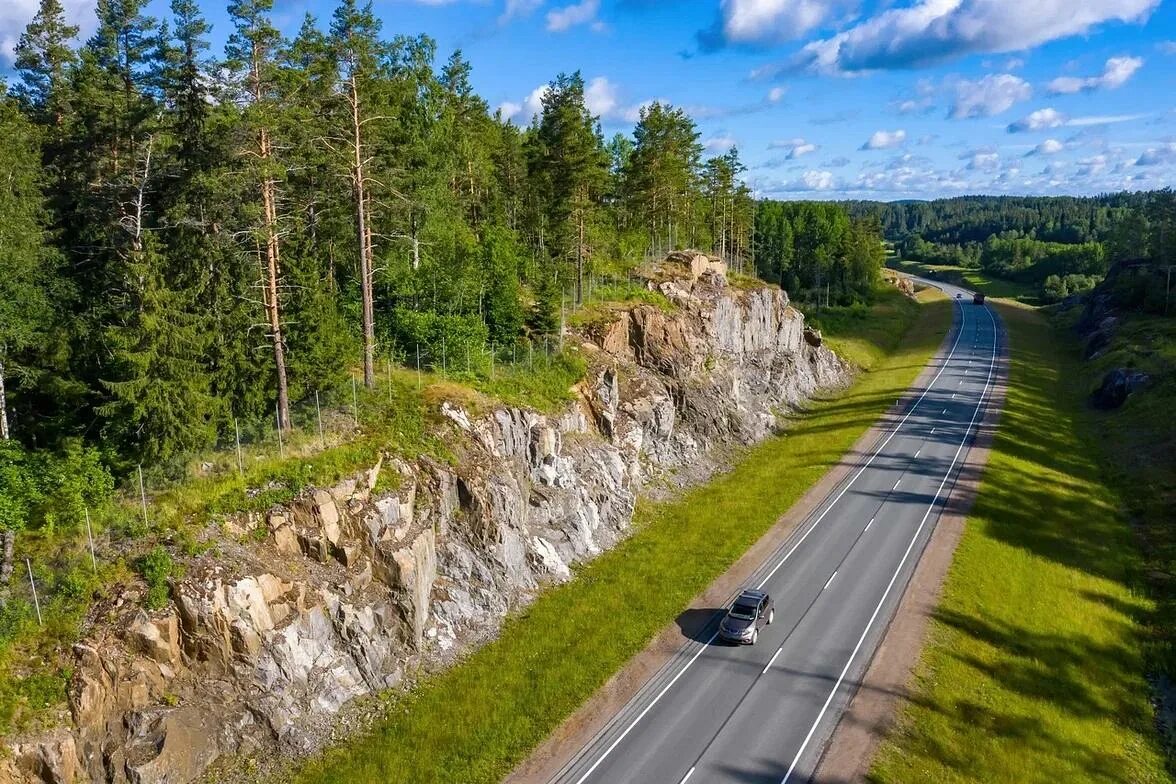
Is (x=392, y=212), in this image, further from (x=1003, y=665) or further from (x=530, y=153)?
(x=1003, y=665)

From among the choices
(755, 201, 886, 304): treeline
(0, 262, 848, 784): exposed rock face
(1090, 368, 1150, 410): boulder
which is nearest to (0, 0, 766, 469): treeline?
(0, 262, 848, 784): exposed rock face

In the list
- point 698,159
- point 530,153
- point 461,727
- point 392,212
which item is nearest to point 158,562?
point 461,727

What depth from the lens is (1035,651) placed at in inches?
1067

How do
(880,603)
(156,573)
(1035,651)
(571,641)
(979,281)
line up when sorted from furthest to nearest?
(979,281)
(880,603)
(1035,651)
(571,641)
(156,573)

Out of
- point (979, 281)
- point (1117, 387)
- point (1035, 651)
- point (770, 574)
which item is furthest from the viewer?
point (979, 281)

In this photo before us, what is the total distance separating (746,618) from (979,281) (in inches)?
6681

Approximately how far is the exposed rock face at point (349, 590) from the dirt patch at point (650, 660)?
5.98 m

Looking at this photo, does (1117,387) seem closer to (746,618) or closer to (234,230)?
(746,618)

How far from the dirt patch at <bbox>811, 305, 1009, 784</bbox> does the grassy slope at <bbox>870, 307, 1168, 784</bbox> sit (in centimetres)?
45

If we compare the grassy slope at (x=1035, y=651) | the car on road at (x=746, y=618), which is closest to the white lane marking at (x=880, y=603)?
the grassy slope at (x=1035, y=651)

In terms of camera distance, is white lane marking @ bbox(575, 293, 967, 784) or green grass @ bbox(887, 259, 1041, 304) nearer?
white lane marking @ bbox(575, 293, 967, 784)

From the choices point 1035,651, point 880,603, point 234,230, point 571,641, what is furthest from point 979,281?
point 234,230

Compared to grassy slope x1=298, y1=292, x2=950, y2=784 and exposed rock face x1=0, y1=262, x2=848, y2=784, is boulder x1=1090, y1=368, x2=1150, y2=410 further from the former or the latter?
exposed rock face x1=0, y1=262, x2=848, y2=784

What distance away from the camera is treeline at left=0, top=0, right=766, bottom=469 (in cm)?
2317
